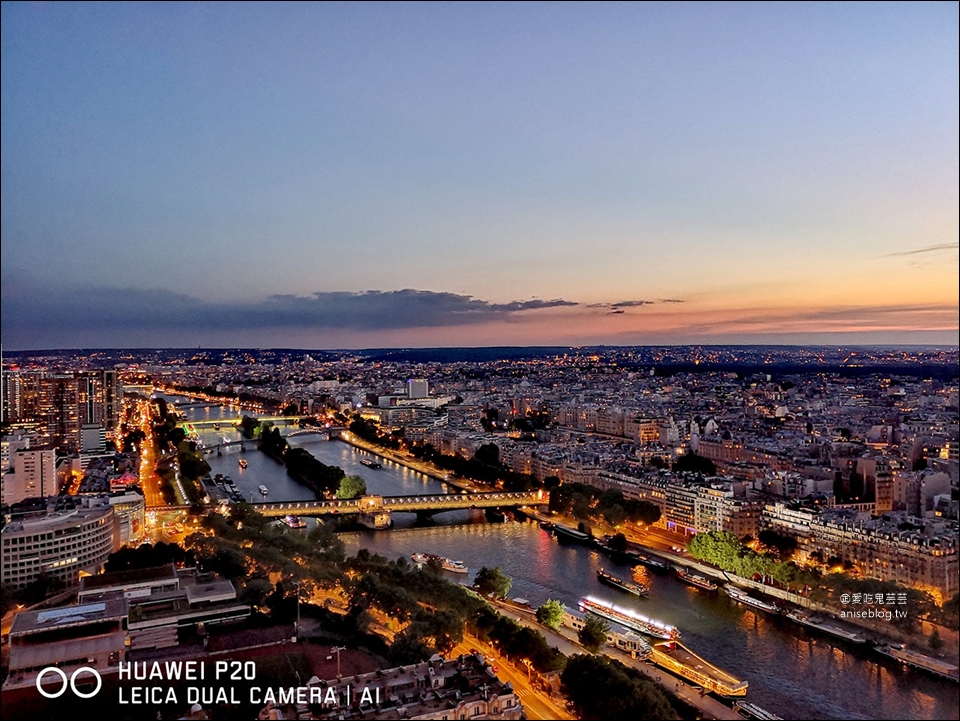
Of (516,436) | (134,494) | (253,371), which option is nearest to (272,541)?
(134,494)

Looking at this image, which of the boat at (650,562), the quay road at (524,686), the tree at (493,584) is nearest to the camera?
the quay road at (524,686)

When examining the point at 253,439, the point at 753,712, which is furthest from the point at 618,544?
the point at 253,439

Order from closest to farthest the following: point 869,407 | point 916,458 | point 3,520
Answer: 1. point 3,520
2. point 916,458
3. point 869,407

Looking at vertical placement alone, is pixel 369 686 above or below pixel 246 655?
above

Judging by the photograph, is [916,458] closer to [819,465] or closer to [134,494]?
[819,465]

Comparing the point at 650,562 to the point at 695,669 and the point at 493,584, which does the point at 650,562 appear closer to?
the point at 493,584

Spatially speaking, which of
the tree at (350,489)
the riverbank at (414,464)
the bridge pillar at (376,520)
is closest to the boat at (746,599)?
the bridge pillar at (376,520)

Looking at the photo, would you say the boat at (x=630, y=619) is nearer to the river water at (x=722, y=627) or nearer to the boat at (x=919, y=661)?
the river water at (x=722, y=627)

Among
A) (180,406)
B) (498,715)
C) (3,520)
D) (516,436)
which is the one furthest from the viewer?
(180,406)
